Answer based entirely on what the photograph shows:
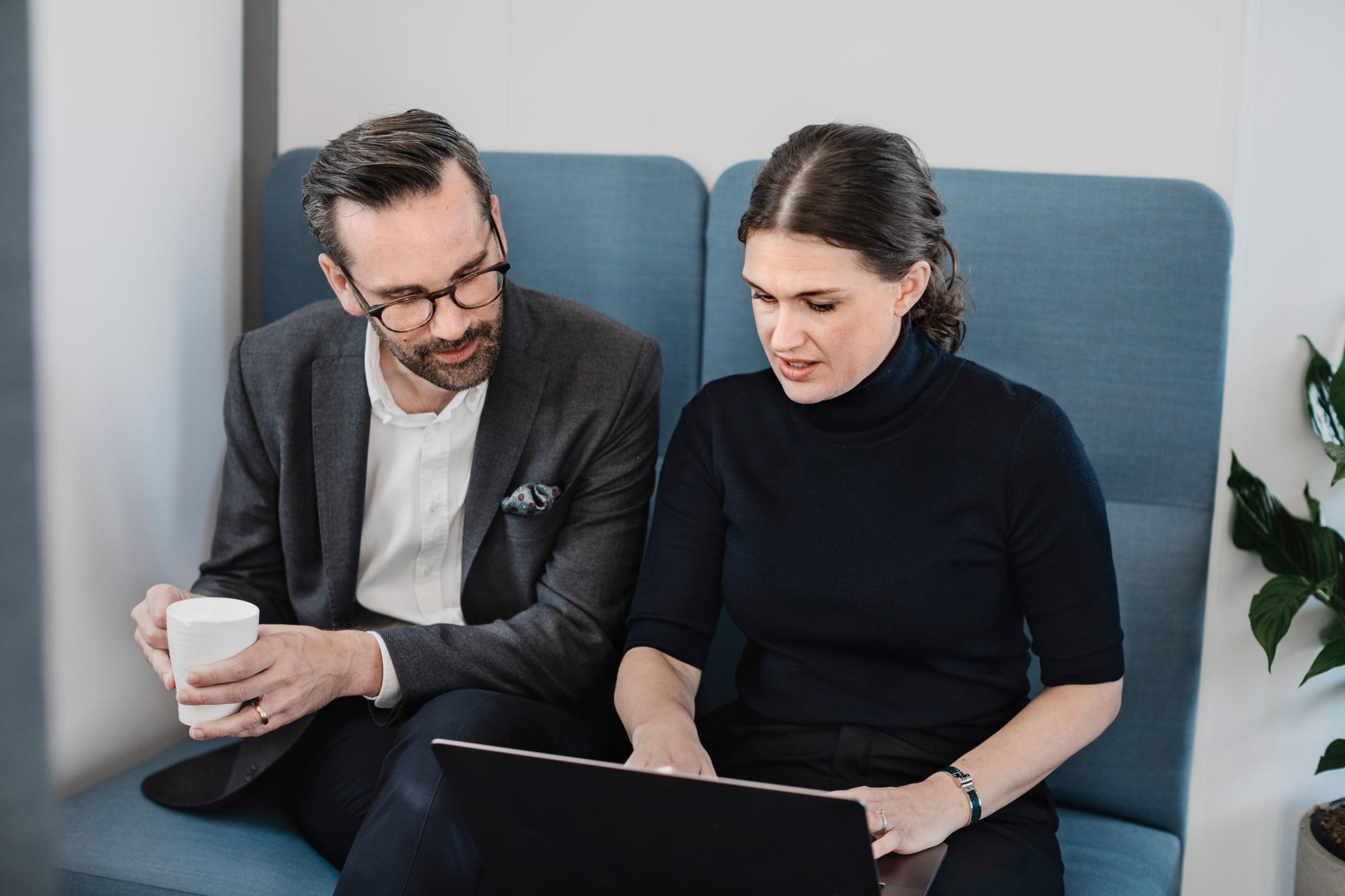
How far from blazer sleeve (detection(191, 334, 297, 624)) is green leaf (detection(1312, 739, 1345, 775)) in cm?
144

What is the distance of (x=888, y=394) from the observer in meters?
1.23

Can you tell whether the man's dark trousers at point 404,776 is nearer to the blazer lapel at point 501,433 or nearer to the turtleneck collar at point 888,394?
the blazer lapel at point 501,433

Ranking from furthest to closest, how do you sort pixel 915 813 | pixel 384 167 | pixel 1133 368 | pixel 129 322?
pixel 129 322 < pixel 1133 368 < pixel 384 167 < pixel 915 813

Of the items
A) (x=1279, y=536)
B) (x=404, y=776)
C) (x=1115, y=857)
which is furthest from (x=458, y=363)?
(x=1279, y=536)

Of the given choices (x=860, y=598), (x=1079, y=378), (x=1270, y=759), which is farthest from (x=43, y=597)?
(x=1270, y=759)

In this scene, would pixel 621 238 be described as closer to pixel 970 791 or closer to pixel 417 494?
pixel 417 494

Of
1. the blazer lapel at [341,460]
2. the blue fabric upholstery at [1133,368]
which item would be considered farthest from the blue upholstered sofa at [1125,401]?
the blazer lapel at [341,460]

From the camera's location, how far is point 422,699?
131cm

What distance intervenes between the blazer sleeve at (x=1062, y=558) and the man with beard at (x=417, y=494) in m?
0.50

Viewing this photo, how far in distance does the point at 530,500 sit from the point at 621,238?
500mm

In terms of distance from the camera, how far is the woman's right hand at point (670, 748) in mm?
1091

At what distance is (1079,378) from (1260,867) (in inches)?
31.6

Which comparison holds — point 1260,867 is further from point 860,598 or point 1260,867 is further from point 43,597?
point 43,597

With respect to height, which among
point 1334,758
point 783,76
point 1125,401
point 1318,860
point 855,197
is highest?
point 783,76
